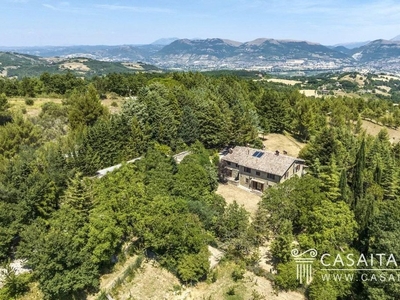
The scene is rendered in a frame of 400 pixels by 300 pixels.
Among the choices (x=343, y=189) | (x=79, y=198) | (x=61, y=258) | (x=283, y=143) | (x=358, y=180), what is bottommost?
(x=283, y=143)

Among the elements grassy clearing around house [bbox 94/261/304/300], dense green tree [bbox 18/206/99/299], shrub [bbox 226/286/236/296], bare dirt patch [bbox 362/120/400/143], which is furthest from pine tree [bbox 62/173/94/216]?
bare dirt patch [bbox 362/120/400/143]

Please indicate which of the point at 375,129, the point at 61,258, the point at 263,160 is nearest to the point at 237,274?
the point at 61,258

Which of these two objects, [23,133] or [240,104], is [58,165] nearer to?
[23,133]

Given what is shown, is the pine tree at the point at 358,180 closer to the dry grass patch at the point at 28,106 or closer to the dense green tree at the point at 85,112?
the dense green tree at the point at 85,112

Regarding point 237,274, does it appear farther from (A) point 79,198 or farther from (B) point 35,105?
(B) point 35,105

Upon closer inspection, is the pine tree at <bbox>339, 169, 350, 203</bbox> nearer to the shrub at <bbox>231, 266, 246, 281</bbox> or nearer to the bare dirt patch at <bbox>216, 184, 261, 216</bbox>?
the bare dirt patch at <bbox>216, 184, 261, 216</bbox>

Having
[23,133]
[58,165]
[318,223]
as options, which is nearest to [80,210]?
[58,165]

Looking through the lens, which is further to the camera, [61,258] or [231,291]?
[231,291]
